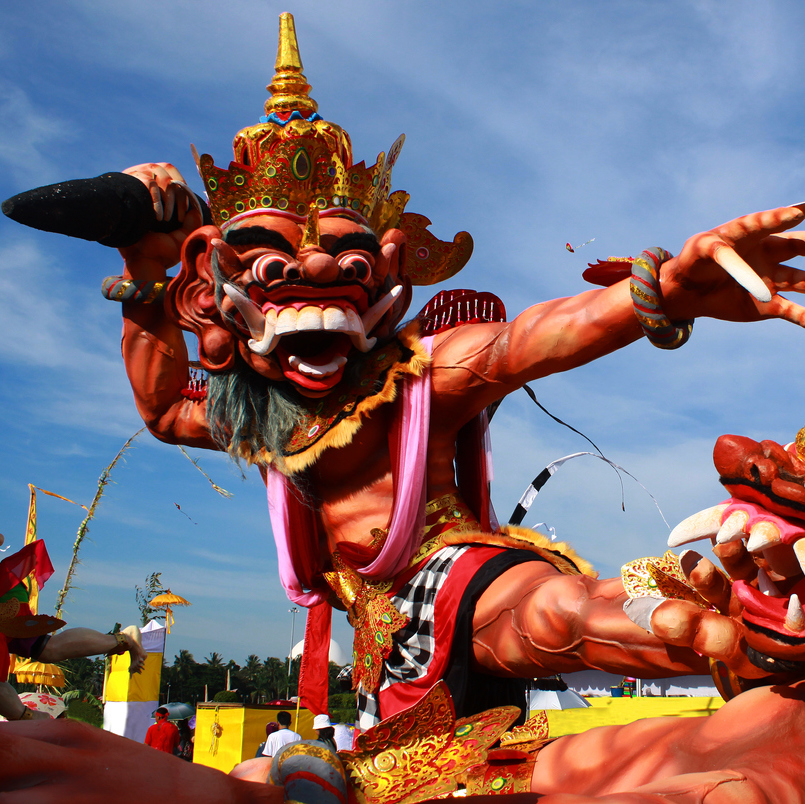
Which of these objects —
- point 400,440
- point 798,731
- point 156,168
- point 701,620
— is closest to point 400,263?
point 400,440

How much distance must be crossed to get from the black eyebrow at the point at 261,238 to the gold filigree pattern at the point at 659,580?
138 centimetres

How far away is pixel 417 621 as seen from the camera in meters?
2.31

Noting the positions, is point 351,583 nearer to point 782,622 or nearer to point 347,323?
point 347,323

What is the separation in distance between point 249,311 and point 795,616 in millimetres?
1666

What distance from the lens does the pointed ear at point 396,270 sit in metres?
2.56

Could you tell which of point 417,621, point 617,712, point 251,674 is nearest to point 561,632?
point 417,621

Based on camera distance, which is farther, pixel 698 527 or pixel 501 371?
pixel 501 371

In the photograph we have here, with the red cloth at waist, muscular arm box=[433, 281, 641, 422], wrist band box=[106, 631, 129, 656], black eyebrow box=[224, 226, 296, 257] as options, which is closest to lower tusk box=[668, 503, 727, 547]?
muscular arm box=[433, 281, 641, 422]

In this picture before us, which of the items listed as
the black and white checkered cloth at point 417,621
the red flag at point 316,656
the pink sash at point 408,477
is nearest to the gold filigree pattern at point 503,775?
the black and white checkered cloth at point 417,621

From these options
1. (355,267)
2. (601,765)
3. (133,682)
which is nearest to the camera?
(601,765)

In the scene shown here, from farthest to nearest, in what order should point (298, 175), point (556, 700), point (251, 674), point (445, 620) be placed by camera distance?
point (251, 674), point (556, 700), point (298, 175), point (445, 620)

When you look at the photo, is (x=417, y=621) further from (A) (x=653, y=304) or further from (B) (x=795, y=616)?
(B) (x=795, y=616)

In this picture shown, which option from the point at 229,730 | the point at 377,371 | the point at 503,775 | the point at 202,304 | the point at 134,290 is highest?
the point at 134,290

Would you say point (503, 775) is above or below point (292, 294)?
below
